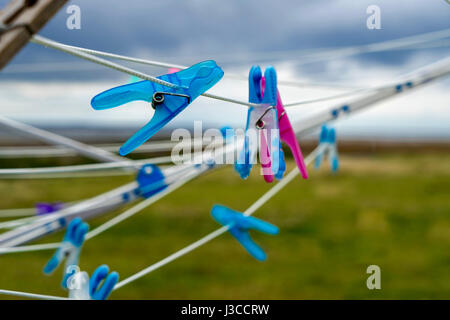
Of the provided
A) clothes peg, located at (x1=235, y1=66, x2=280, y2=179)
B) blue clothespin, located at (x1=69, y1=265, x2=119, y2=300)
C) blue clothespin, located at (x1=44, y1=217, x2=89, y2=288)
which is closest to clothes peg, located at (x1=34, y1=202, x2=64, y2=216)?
blue clothespin, located at (x1=44, y1=217, x2=89, y2=288)

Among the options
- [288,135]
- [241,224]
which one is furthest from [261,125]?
[241,224]

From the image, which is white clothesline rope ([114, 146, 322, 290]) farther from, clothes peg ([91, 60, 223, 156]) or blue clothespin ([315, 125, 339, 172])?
clothes peg ([91, 60, 223, 156])

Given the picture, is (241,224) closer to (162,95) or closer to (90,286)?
(90,286)

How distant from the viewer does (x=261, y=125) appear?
0.55 m

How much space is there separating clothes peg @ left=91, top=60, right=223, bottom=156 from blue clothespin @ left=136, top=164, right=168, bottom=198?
43cm

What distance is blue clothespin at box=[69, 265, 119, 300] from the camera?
28.5 inches

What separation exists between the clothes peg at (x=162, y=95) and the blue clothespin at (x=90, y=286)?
0.34m

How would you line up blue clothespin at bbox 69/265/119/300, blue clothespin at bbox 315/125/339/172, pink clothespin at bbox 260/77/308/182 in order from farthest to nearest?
blue clothespin at bbox 315/125/339/172, blue clothespin at bbox 69/265/119/300, pink clothespin at bbox 260/77/308/182

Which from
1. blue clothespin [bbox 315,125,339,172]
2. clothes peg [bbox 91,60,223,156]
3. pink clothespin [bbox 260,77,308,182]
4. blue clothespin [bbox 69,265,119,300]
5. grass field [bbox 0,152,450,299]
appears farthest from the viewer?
grass field [bbox 0,152,450,299]

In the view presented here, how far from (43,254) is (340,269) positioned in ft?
6.19

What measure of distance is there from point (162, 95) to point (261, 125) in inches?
5.1

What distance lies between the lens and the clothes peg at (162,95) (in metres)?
0.46

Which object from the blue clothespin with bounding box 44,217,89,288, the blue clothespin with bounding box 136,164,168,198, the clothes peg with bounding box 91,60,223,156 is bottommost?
the blue clothespin with bounding box 44,217,89,288
